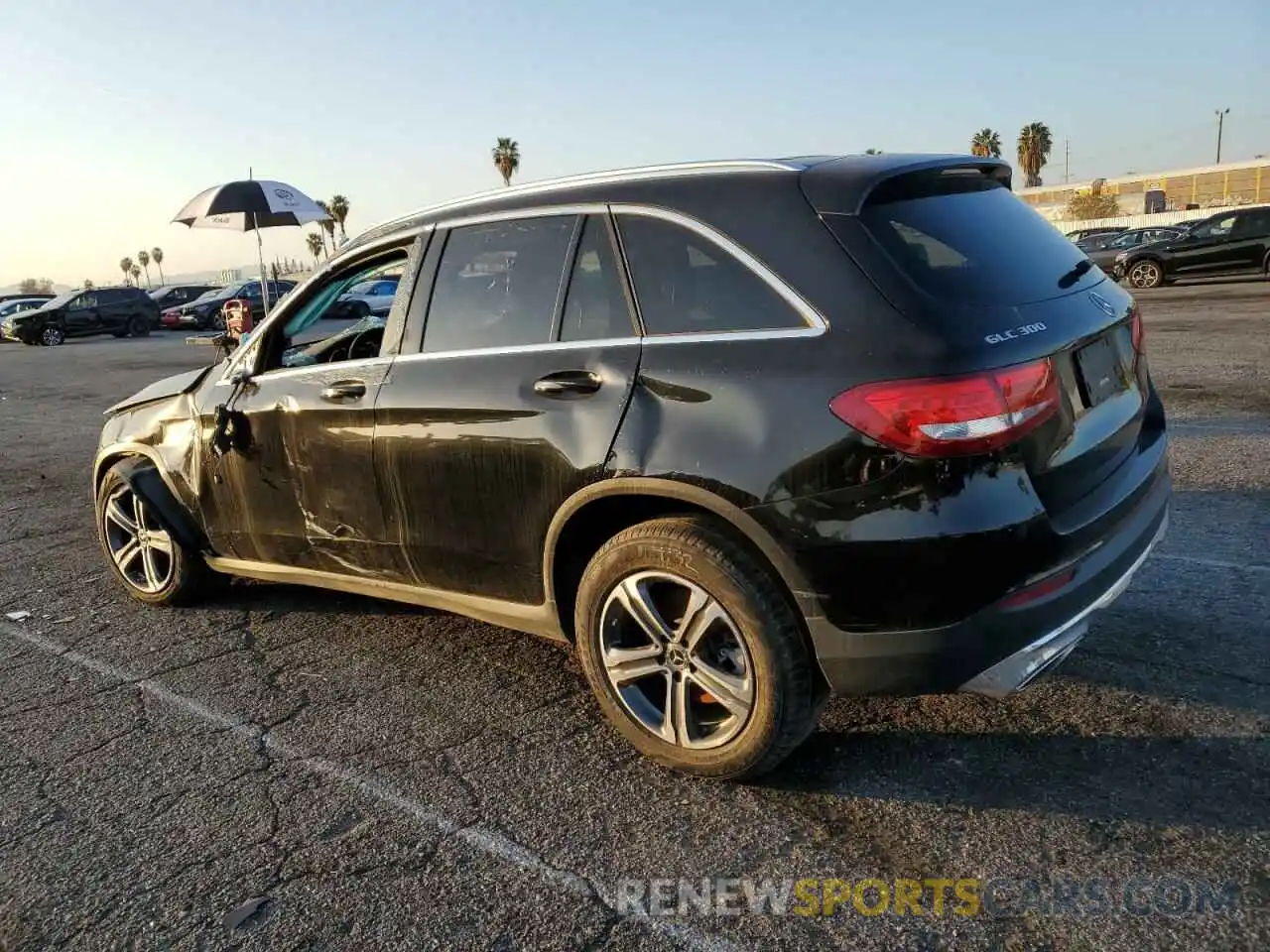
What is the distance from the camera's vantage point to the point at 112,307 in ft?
107

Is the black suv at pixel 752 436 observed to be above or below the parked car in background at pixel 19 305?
below

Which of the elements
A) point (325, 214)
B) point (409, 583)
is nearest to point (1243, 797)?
point (409, 583)

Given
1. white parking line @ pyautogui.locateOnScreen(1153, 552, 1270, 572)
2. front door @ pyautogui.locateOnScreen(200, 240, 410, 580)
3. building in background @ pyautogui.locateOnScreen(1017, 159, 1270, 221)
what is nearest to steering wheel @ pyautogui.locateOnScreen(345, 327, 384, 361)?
front door @ pyautogui.locateOnScreen(200, 240, 410, 580)

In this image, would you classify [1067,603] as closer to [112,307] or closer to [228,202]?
[228,202]

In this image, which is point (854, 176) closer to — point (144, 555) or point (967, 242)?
point (967, 242)

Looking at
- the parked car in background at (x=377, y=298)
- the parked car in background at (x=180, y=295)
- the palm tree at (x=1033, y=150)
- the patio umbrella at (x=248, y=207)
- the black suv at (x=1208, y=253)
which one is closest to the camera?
the parked car in background at (x=377, y=298)

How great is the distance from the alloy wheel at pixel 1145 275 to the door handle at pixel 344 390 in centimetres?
2421

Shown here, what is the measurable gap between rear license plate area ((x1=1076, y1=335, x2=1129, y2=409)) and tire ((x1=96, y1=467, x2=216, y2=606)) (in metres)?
3.98

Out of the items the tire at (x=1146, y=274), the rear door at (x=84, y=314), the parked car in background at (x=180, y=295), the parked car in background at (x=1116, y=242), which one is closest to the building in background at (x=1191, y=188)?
the parked car in background at (x=1116, y=242)

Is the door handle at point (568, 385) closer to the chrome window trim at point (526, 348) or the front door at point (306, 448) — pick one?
the chrome window trim at point (526, 348)

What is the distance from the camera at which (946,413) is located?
2.54 m

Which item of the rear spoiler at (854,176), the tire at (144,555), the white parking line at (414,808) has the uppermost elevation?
the rear spoiler at (854,176)

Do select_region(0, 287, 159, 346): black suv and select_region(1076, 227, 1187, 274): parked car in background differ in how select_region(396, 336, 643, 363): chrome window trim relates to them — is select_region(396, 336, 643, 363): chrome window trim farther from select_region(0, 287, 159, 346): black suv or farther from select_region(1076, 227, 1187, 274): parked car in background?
select_region(0, 287, 159, 346): black suv
